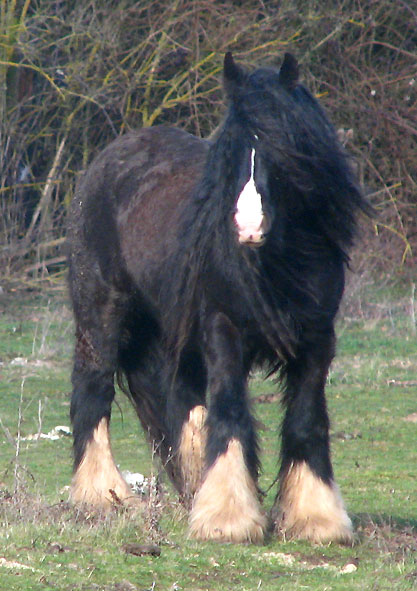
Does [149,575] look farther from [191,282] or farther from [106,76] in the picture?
[106,76]

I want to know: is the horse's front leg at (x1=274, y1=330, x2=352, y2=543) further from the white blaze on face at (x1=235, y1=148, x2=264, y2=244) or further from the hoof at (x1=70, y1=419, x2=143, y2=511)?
the hoof at (x1=70, y1=419, x2=143, y2=511)

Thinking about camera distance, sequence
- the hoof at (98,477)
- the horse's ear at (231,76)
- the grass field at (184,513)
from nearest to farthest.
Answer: the grass field at (184,513) → the horse's ear at (231,76) → the hoof at (98,477)

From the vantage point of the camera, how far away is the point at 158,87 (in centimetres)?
1670

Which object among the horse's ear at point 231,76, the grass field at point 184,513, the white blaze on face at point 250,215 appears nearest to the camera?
the grass field at point 184,513

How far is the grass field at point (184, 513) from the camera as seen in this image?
4.45m

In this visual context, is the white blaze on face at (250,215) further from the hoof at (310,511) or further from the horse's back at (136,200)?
the hoof at (310,511)

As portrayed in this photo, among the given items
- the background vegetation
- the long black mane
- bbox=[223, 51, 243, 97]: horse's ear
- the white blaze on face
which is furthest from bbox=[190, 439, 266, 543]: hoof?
the background vegetation

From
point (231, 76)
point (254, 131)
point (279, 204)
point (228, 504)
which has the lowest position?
point (228, 504)

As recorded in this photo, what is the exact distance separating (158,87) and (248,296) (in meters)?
11.9

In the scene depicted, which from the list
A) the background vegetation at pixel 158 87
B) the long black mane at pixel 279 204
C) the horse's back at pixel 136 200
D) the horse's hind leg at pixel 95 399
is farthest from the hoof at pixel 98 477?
the background vegetation at pixel 158 87

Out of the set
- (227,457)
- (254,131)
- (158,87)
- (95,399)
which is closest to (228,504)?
(227,457)

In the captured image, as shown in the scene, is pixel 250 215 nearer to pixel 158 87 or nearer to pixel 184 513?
pixel 184 513

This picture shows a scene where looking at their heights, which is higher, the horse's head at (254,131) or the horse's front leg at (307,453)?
the horse's head at (254,131)

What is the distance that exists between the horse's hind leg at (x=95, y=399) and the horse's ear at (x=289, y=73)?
6.24 ft
